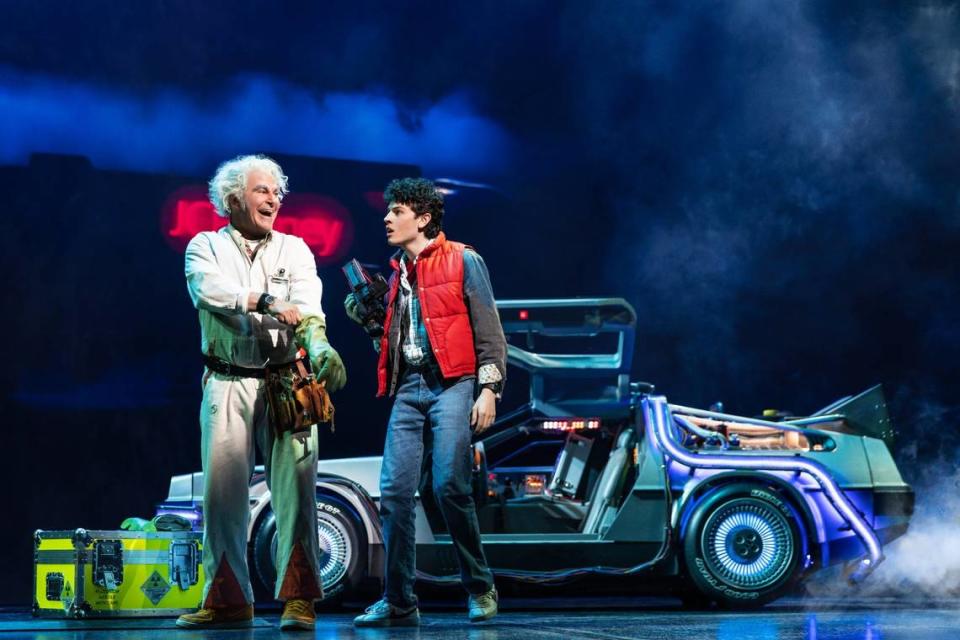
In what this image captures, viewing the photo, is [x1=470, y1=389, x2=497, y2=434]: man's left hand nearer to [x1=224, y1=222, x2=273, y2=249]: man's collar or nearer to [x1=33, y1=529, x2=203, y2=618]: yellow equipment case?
[x1=224, y1=222, x2=273, y2=249]: man's collar

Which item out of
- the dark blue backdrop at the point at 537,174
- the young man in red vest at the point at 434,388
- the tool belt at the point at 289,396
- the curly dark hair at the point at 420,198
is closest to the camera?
the tool belt at the point at 289,396

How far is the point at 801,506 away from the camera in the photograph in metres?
7.00

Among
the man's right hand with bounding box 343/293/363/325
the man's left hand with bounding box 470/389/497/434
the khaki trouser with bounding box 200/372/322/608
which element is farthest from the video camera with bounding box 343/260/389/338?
the khaki trouser with bounding box 200/372/322/608

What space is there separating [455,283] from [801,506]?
2.77 m

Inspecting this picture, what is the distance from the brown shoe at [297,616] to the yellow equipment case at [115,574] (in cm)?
116

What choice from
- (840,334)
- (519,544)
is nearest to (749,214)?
(840,334)

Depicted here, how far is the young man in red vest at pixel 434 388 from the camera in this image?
530 centimetres

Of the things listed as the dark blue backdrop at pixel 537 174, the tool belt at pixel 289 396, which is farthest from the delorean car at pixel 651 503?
the dark blue backdrop at pixel 537 174

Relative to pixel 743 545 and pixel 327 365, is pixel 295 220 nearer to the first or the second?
pixel 743 545

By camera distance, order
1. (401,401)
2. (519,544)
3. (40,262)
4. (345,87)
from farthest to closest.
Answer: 1. (345,87)
2. (40,262)
3. (519,544)
4. (401,401)

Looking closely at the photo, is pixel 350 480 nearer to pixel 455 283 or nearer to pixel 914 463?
pixel 455 283

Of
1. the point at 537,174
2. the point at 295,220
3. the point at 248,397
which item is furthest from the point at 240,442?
the point at 537,174

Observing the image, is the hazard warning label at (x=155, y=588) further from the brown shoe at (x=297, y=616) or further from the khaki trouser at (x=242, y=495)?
the brown shoe at (x=297, y=616)

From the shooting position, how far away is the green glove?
15.9ft
